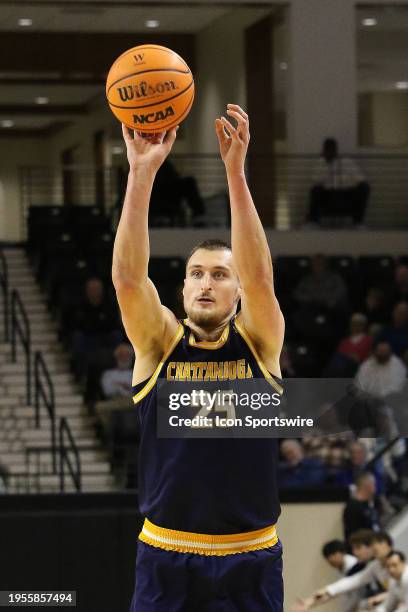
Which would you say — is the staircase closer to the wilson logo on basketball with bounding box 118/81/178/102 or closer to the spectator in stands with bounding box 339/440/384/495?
the spectator in stands with bounding box 339/440/384/495

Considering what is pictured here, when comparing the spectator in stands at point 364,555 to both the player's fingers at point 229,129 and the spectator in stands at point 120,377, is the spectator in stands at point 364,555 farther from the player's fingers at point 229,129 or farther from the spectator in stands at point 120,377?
the player's fingers at point 229,129

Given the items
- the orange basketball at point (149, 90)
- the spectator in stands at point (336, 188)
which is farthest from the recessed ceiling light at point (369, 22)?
the orange basketball at point (149, 90)

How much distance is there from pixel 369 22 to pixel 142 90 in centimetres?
1527

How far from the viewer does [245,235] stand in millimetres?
3932

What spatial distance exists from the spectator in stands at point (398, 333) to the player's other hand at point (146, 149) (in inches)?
390

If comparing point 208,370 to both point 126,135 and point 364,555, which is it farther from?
point 364,555

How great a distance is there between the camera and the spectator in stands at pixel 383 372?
42.4 feet

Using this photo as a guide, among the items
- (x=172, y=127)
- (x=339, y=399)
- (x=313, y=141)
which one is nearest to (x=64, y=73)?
(x=313, y=141)

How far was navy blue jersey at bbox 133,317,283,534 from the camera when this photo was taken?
4.02 meters

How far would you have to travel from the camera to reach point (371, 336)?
45.9 feet

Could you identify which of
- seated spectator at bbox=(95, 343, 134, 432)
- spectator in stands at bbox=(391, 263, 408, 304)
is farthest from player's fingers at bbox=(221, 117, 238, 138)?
spectator in stands at bbox=(391, 263, 408, 304)

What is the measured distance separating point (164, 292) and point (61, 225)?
9.67 feet

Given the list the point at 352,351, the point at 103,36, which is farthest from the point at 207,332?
the point at 103,36

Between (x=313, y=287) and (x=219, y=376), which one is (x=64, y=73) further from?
(x=219, y=376)
